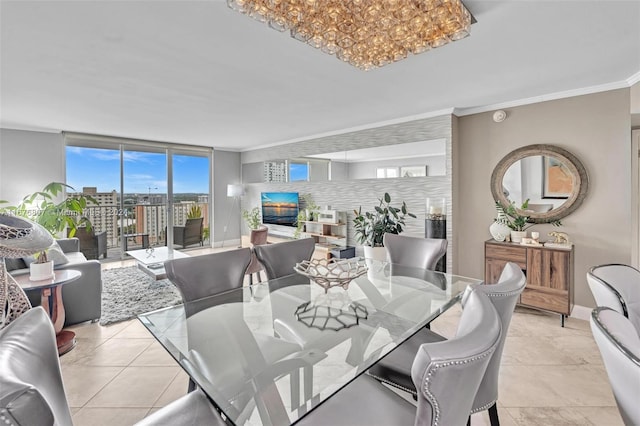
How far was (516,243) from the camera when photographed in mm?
3379

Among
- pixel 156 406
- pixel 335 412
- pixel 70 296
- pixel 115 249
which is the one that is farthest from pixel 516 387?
pixel 115 249

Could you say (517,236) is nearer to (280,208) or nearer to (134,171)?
(280,208)

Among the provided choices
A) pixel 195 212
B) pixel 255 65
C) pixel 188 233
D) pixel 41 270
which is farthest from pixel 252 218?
pixel 255 65

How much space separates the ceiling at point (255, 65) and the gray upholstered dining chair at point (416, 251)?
153 cm

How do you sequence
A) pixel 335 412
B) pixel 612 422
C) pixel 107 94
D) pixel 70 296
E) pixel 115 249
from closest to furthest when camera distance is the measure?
pixel 335 412 → pixel 612 422 → pixel 70 296 → pixel 107 94 → pixel 115 249

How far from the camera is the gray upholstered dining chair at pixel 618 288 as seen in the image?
4.74 ft

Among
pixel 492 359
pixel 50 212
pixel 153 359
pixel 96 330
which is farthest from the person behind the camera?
pixel 50 212

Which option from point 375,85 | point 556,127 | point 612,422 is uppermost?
point 375,85

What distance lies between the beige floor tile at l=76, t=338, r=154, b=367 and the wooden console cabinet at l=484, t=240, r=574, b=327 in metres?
3.62

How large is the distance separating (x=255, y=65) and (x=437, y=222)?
2.80 metres

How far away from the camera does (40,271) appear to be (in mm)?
2521

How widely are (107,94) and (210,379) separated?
343cm

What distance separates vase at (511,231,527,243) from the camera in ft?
11.2

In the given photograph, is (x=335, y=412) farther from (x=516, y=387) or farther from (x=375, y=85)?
(x=375, y=85)
